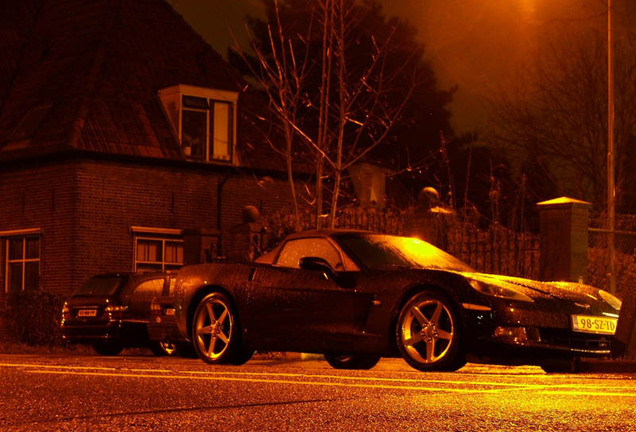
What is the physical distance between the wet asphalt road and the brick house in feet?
46.9

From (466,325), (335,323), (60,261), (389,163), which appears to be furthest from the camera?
(389,163)

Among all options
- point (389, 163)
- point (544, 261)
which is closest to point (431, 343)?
point (544, 261)

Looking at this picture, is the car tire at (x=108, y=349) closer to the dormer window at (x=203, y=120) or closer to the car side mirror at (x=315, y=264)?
the car side mirror at (x=315, y=264)

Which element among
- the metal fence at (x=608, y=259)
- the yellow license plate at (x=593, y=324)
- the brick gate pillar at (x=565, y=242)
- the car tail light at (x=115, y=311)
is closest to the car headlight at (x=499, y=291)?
the yellow license plate at (x=593, y=324)

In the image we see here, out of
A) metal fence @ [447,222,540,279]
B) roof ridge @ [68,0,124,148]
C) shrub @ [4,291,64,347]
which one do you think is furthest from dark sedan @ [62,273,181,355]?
roof ridge @ [68,0,124,148]

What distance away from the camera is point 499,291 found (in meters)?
10.7

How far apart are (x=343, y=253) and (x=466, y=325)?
1.81 m

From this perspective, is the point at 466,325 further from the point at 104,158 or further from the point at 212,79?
the point at 212,79

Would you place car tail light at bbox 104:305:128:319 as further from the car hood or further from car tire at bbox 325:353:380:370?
the car hood

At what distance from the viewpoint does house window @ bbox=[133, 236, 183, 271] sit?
28.0 meters

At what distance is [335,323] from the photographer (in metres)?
11.3

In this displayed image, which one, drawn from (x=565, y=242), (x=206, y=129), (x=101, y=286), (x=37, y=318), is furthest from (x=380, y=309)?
(x=206, y=129)

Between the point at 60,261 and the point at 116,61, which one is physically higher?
the point at 116,61

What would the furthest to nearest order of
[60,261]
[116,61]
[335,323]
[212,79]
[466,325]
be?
[212,79] → [116,61] → [60,261] → [335,323] → [466,325]
